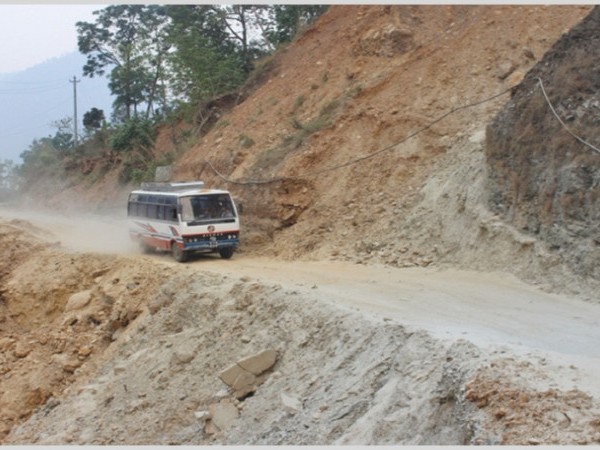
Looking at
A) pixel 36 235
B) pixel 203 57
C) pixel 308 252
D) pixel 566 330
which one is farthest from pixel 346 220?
pixel 203 57

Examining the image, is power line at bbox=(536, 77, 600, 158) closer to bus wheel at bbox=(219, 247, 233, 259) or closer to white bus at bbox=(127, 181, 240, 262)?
white bus at bbox=(127, 181, 240, 262)

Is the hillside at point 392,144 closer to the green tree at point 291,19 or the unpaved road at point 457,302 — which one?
the unpaved road at point 457,302

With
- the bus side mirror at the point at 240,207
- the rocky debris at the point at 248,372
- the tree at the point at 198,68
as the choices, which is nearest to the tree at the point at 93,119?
the tree at the point at 198,68

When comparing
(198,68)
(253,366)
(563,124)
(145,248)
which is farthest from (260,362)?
(198,68)

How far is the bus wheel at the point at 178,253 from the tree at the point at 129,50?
80.2 ft

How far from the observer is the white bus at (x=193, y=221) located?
2042 cm

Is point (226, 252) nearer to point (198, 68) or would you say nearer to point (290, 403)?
point (290, 403)

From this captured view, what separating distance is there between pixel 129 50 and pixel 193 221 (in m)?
29.2

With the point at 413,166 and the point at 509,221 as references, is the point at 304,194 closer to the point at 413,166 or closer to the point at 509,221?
the point at 413,166

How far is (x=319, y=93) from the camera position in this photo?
27.8m

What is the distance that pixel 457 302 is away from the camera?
43.9 feet

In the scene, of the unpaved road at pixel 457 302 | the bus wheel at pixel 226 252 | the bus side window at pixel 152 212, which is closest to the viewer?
the unpaved road at pixel 457 302

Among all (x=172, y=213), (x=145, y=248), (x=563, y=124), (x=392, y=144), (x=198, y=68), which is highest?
(x=198, y=68)

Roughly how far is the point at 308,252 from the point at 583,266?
29.1 ft
